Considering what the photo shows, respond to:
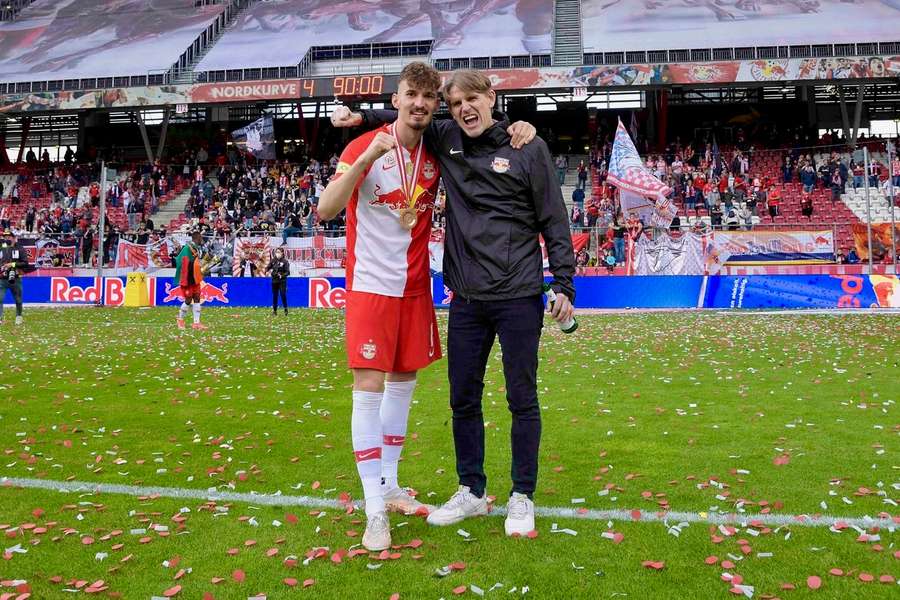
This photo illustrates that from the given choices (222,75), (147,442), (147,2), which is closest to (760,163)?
(222,75)

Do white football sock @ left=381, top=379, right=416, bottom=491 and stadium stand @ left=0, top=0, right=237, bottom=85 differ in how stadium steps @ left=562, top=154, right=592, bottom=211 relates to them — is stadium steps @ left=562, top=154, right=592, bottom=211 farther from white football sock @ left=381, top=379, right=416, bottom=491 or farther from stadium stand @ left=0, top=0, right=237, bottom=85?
white football sock @ left=381, top=379, right=416, bottom=491

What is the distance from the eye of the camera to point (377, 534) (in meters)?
3.58

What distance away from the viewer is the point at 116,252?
28500 millimetres

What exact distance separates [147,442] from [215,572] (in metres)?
2.79

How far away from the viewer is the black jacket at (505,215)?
151 inches

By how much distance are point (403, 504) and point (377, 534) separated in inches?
21.7

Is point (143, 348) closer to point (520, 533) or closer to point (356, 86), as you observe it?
point (520, 533)

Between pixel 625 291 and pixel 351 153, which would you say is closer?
pixel 351 153

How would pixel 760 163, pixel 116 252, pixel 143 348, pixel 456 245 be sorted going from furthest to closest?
pixel 760 163 → pixel 116 252 → pixel 143 348 → pixel 456 245

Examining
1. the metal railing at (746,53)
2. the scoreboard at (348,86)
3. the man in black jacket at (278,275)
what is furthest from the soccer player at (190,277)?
the metal railing at (746,53)

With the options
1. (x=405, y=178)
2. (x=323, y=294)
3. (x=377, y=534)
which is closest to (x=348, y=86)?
(x=323, y=294)

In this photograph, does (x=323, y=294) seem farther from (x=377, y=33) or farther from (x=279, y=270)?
(x=377, y=33)

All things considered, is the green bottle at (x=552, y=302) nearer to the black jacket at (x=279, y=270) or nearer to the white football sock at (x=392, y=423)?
the white football sock at (x=392, y=423)

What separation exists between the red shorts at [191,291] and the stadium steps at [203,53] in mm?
24164
